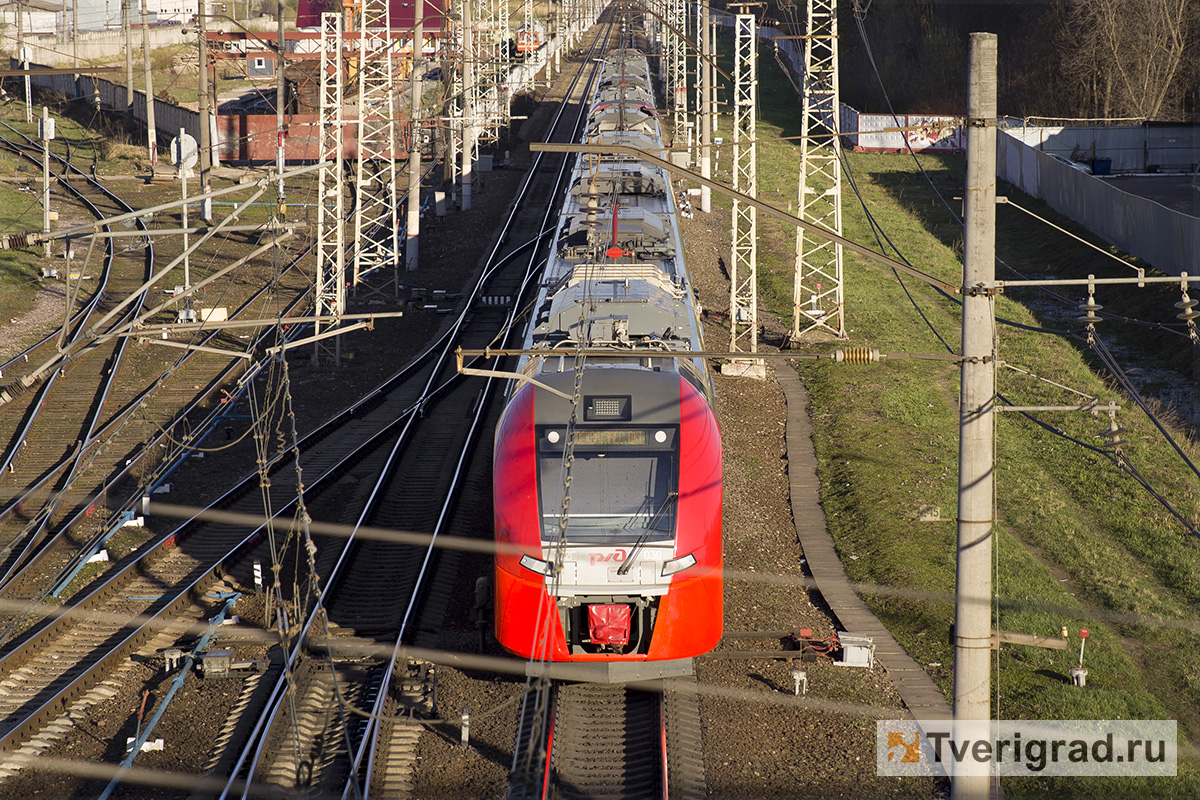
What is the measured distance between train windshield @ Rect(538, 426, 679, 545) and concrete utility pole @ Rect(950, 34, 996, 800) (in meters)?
3.28

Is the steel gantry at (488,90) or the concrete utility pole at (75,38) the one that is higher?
the concrete utility pole at (75,38)

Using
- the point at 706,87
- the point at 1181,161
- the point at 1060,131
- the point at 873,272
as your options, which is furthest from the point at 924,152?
the point at 706,87

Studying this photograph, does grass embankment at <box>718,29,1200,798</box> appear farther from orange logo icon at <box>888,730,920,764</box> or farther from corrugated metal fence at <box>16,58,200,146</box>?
corrugated metal fence at <box>16,58,200,146</box>

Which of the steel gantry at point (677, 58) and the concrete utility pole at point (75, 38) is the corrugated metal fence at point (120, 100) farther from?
the steel gantry at point (677, 58)

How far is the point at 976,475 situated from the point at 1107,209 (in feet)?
97.2

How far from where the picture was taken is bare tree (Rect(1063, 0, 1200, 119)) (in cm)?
4712

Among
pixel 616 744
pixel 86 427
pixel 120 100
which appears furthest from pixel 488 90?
pixel 616 744

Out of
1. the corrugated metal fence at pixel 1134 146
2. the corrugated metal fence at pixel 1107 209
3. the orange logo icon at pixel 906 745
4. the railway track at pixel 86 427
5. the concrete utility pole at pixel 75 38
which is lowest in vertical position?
the orange logo icon at pixel 906 745

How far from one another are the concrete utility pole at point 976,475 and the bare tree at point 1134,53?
44653 millimetres

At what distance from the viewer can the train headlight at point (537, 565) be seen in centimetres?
1145

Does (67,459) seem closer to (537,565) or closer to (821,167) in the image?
(537,565)

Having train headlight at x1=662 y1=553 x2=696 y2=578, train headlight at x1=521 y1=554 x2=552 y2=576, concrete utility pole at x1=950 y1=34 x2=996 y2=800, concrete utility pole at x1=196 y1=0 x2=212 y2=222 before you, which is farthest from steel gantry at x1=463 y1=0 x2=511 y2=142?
concrete utility pole at x1=950 y1=34 x2=996 y2=800

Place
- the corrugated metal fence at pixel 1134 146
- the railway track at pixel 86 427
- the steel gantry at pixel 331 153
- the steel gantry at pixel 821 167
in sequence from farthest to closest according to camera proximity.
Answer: the corrugated metal fence at pixel 1134 146 < the steel gantry at pixel 331 153 < the steel gantry at pixel 821 167 < the railway track at pixel 86 427

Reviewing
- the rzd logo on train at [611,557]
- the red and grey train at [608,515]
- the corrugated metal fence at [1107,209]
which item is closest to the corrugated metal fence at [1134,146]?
the corrugated metal fence at [1107,209]
